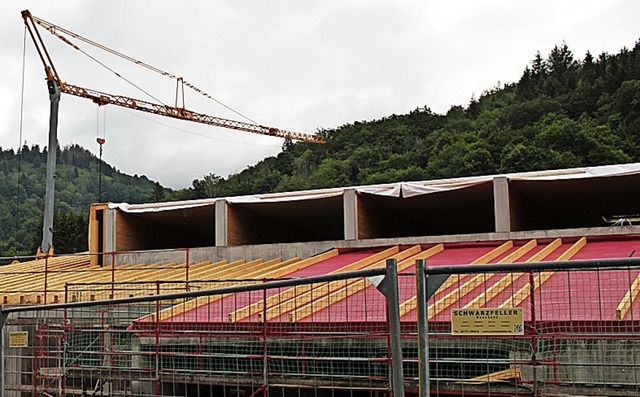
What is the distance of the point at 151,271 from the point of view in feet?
67.6

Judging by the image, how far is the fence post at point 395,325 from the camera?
17.6 ft

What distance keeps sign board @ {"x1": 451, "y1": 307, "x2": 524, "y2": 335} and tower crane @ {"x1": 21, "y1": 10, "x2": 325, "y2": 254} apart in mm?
28570

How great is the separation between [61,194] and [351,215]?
111140 mm

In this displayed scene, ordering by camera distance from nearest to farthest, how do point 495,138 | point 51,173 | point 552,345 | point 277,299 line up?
point 552,345
point 277,299
point 51,173
point 495,138

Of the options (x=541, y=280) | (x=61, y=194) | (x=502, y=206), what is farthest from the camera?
(x=61, y=194)

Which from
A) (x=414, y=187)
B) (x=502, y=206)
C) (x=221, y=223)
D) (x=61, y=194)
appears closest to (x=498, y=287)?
(x=502, y=206)

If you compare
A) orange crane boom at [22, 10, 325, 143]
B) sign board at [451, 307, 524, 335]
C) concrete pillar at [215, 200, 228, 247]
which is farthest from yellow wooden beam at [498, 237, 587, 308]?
orange crane boom at [22, 10, 325, 143]

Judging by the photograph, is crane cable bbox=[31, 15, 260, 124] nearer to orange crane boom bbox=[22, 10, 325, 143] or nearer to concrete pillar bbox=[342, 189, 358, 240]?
orange crane boom bbox=[22, 10, 325, 143]

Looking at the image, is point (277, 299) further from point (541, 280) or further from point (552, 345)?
point (552, 345)

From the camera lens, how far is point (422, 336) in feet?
17.7

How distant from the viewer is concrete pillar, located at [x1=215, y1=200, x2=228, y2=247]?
21.9 meters

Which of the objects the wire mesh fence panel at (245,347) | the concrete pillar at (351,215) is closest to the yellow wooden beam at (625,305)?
the wire mesh fence panel at (245,347)

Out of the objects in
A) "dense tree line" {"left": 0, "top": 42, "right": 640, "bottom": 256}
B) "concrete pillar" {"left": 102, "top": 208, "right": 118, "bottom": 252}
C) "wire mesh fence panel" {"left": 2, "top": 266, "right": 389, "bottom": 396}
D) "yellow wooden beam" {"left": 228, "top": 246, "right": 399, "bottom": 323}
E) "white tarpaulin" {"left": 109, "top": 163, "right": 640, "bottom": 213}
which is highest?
"dense tree line" {"left": 0, "top": 42, "right": 640, "bottom": 256}

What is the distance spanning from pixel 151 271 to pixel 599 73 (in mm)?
87874
